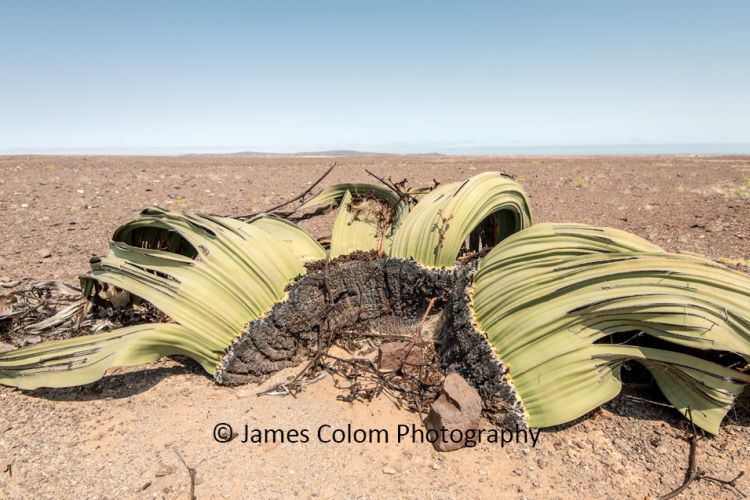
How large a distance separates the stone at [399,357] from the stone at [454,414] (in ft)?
1.14

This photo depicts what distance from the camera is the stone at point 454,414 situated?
174 centimetres

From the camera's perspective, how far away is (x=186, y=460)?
1.67 metres

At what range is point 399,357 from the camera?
2143 mm

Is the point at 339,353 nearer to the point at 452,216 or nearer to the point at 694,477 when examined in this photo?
the point at 452,216

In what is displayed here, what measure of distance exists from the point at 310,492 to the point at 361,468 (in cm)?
21

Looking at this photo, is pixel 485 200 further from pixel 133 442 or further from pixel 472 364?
pixel 133 442

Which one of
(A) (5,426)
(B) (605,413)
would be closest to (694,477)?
(B) (605,413)

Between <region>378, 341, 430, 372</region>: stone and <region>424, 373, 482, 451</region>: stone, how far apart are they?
35cm

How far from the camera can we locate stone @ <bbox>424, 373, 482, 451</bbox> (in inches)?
68.5

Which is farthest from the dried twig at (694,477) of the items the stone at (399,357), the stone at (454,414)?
the stone at (399,357)

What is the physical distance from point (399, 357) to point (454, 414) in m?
0.45

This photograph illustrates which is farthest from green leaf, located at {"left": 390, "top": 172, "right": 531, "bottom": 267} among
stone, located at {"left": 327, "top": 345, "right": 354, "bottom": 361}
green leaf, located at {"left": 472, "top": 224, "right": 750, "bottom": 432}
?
stone, located at {"left": 327, "top": 345, "right": 354, "bottom": 361}

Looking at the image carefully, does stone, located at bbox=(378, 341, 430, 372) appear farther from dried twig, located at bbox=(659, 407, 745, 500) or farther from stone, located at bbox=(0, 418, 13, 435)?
stone, located at bbox=(0, 418, 13, 435)

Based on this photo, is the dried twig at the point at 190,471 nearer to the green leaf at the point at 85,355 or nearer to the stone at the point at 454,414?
the green leaf at the point at 85,355
